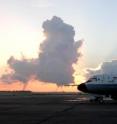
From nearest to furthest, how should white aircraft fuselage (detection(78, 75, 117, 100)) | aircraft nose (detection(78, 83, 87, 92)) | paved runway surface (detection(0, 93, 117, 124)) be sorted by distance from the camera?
paved runway surface (detection(0, 93, 117, 124)) < white aircraft fuselage (detection(78, 75, 117, 100)) < aircraft nose (detection(78, 83, 87, 92))

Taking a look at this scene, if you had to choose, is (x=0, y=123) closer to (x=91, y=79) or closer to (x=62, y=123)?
(x=62, y=123)

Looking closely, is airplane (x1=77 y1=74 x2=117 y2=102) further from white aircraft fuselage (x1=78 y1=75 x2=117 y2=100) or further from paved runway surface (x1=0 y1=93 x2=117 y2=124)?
paved runway surface (x1=0 y1=93 x2=117 y2=124)

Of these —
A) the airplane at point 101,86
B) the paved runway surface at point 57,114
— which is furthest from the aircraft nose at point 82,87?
the paved runway surface at point 57,114

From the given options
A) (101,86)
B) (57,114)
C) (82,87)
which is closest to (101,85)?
(101,86)

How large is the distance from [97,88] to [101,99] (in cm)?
196

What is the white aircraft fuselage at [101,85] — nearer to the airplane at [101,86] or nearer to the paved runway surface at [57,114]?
the airplane at [101,86]

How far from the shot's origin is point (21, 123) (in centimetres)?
2530

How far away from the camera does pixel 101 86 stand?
64812 millimetres

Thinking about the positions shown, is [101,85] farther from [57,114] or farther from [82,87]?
[57,114]

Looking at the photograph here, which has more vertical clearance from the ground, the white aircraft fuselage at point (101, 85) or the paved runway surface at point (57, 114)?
the white aircraft fuselage at point (101, 85)

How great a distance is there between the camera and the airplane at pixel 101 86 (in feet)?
211

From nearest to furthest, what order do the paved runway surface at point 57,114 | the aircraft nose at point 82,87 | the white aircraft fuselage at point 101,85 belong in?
the paved runway surface at point 57,114 → the white aircraft fuselage at point 101,85 → the aircraft nose at point 82,87

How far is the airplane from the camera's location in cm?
6440

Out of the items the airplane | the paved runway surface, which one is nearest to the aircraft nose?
the airplane
